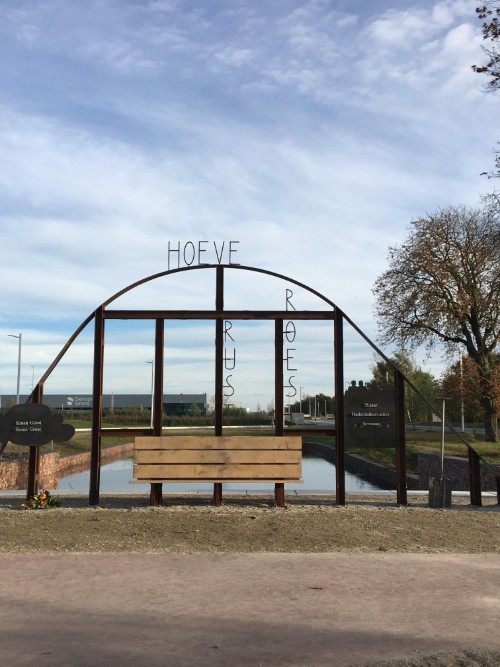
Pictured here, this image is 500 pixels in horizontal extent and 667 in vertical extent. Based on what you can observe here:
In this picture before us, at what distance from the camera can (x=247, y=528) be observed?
8.90 m

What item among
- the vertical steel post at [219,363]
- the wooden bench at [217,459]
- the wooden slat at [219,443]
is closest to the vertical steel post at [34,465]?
the wooden bench at [217,459]

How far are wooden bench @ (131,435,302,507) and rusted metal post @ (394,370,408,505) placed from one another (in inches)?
75.7

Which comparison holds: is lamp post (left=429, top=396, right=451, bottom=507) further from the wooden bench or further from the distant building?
the distant building

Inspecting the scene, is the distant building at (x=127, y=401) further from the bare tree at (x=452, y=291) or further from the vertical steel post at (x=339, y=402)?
the vertical steel post at (x=339, y=402)

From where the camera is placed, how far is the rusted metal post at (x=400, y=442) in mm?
11562

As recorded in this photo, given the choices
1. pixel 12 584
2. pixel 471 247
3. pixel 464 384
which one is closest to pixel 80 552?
pixel 12 584

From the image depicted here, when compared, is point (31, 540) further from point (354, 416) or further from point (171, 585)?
point (354, 416)

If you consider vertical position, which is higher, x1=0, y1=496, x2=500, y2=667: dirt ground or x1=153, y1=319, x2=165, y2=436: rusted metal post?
x1=153, y1=319, x2=165, y2=436: rusted metal post

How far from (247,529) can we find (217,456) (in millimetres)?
2294

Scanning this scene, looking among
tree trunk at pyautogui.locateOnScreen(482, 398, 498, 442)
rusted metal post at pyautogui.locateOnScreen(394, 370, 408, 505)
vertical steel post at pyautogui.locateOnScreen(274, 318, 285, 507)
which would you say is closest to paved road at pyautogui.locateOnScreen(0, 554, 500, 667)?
rusted metal post at pyautogui.locateOnScreen(394, 370, 408, 505)

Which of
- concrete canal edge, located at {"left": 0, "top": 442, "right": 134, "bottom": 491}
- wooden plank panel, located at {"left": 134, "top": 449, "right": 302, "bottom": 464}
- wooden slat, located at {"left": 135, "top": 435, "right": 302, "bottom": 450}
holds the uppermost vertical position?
wooden slat, located at {"left": 135, "top": 435, "right": 302, "bottom": 450}

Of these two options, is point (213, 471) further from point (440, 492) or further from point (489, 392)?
point (489, 392)

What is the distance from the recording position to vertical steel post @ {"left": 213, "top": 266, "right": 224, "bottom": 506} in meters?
11.2

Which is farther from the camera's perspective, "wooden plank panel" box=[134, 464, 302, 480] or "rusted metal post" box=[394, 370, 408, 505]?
"rusted metal post" box=[394, 370, 408, 505]
